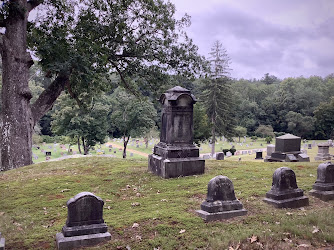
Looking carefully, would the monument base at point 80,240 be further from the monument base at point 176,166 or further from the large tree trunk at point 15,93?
the large tree trunk at point 15,93

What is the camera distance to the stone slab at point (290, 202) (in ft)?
20.5

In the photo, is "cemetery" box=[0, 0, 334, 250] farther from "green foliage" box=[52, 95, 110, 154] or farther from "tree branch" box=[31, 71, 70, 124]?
"green foliage" box=[52, 95, 110, 154]

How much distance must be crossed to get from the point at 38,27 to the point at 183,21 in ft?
22.6

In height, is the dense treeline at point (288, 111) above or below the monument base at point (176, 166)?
above

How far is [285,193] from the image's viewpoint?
6.47 m

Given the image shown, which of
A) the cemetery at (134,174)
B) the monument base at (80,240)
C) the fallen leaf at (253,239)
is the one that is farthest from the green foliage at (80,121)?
the fallen leaf at (253,239)

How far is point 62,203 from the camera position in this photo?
6.73 meters

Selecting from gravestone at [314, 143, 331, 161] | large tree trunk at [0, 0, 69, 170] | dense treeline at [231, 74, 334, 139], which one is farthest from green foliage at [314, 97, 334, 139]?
large tree trunk at [0, 0, 69, 170]

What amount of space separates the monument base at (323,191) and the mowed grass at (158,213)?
0.67 feet

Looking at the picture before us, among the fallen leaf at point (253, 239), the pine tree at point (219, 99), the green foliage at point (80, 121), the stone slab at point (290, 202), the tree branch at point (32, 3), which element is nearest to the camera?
the fallen leaf at point (253, 239)

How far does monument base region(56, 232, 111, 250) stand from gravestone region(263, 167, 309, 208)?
A: 3806mm

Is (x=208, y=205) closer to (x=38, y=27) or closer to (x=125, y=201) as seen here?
(x=125, y=201)

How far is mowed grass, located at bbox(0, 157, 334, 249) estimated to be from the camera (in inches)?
181

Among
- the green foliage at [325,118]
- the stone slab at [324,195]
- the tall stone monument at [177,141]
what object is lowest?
the stone slab at [324,195]
